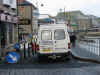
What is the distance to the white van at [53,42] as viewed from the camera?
45.3 ft

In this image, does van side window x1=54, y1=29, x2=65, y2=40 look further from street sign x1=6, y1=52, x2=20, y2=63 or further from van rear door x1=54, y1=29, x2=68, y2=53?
street sign x1=6, y1=52, x2=20, y2=63

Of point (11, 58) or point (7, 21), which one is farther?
point (7, 21)

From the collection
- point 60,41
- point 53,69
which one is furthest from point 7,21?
point 53,69

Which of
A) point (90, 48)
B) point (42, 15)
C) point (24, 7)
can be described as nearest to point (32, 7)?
point (24, 7)

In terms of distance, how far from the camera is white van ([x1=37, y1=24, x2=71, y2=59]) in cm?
1380

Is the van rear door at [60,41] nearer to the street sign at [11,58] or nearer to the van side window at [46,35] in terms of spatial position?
the van side window at [46,35]

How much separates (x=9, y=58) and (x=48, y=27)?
304 cm

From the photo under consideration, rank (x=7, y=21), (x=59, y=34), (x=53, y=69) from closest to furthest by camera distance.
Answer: (x=53, y=69), (x=59, y=34), (x=7, y=21)

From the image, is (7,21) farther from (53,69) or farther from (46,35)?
(53,69)

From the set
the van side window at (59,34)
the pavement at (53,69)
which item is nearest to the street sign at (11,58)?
the pavement at (53,69)

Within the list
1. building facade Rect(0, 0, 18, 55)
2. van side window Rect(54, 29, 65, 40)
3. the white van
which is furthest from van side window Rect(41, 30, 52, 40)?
building facade Rect(0, 0, 18, 55)

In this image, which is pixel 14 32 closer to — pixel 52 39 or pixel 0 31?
pixel 0 31

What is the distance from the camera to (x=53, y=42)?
13883 millimetres

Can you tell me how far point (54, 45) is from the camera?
13.8 m
